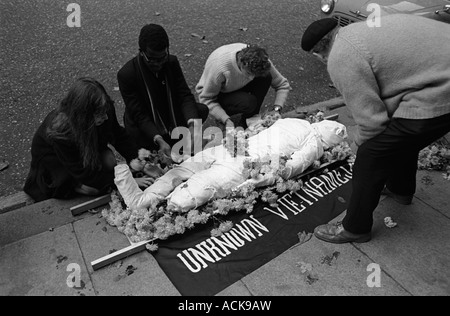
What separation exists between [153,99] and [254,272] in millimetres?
1885

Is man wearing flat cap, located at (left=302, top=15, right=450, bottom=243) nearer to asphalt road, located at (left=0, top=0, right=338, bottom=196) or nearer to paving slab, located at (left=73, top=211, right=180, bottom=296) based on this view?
paving slab, located at (left=73, top=211, right=180, bottom=296)

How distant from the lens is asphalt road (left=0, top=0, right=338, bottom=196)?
4770mm

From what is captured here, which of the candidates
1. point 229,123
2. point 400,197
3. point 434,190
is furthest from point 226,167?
point 434,190

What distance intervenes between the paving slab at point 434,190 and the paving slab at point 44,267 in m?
2.84

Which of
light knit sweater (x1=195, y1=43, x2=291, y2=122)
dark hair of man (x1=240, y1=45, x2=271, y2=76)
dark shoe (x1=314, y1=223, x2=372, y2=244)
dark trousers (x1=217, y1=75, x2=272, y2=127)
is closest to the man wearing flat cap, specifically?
dark shoe (x1=314, y1=223, x2=372, y2=244)

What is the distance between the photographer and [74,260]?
283cm

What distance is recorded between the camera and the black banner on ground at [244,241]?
2.73 meters

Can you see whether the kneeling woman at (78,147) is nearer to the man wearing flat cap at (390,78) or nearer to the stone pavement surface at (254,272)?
the stone pavement surface at (254,272)

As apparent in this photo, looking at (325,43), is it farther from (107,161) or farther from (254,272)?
(107,161)

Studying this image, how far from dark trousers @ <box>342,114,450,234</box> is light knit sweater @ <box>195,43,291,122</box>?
176 cm

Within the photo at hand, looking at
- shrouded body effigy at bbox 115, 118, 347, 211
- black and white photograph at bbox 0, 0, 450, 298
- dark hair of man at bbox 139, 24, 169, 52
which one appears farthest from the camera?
dark hair of man at bbox 139, 24, 169, 52

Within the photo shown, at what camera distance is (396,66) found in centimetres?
Answer: 229

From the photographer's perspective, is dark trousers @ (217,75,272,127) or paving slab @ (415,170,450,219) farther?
dark trousers @ (217,75,272,127)
